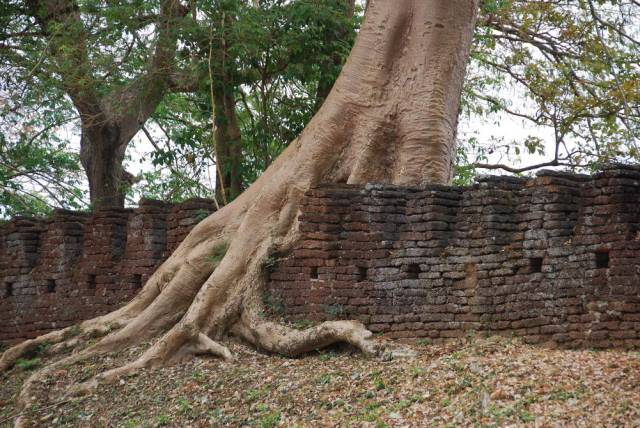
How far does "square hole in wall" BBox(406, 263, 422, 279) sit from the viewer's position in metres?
12.1

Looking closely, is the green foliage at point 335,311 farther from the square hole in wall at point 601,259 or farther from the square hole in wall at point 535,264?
the square hole in wall at point 601,259

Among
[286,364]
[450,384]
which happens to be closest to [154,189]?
[286,364]

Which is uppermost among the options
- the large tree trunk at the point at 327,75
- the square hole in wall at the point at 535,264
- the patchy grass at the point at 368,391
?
the large tree trunk at the point at 327,75

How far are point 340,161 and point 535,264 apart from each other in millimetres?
2695

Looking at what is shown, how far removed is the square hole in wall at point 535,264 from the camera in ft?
37.9

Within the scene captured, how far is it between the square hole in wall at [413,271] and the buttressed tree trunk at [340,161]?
1.24 meters

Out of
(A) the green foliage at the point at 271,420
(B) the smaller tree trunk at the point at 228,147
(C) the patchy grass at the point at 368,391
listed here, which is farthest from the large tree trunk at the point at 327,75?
(A) the green foliage at the point at 271,420

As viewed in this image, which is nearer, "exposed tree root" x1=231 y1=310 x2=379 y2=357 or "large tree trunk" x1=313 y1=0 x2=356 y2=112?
"exposed tree root" x1=231 y1=310 x2=379 y2=357

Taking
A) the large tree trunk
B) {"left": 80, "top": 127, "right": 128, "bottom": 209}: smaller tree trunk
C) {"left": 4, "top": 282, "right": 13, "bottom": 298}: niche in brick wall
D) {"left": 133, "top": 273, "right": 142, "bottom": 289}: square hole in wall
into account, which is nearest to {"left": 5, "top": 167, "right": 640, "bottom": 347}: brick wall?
{"left": 133, "top": 273, "right": 142, "bottom": 289}: square hole in wall

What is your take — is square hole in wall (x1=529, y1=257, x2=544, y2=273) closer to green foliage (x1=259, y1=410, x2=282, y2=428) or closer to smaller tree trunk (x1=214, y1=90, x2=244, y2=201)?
green foliage (x1=259, y1=410, x2=282, y2=428)

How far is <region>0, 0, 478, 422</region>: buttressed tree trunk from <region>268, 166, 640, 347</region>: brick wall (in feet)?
1.40

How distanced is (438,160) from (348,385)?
3448 millimetres

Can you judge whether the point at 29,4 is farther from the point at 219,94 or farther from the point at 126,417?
the point at 126,417

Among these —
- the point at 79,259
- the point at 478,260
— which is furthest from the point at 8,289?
the point at 478,260
